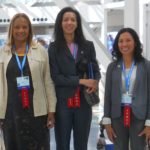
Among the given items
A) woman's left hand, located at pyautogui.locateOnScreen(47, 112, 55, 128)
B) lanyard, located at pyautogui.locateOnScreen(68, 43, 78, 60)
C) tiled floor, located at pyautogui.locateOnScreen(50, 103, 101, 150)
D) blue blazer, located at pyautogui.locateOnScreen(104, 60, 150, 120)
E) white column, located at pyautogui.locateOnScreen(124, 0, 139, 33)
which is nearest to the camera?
blue blazer, located at pyautogui.locateOnScreen(104, 60, 150, 120)

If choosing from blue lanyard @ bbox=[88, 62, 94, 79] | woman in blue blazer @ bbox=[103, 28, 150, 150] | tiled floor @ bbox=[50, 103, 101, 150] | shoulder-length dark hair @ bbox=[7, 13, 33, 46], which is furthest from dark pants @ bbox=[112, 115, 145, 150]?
tiled floor @ bbox=[50, 103, 101, 150]

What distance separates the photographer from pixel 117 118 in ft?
12.0

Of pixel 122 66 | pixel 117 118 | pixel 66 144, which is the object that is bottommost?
pixel 66 144

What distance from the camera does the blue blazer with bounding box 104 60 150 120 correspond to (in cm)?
356

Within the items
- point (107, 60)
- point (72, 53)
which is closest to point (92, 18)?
point (107, 60)

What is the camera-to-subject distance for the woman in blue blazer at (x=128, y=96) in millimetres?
3564

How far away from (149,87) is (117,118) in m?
0.42

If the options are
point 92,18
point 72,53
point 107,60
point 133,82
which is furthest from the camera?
point 92,18

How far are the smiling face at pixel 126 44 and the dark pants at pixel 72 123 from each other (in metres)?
0.66

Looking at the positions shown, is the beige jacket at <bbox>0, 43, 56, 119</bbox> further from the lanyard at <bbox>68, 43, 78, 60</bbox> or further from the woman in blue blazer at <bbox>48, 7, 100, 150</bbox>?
the lanyard at <bbox>68, 43, 78, 60</bbox>

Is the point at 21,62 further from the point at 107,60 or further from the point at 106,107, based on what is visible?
the point at 107,60

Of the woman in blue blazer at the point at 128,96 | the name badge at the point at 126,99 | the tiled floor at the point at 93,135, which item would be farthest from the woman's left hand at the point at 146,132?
the tiled floor at the point at 93,135

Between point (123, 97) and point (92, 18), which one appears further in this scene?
point (92, 18)

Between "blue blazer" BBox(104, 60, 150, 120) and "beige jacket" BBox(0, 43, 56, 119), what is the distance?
1.78 feet
